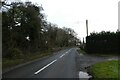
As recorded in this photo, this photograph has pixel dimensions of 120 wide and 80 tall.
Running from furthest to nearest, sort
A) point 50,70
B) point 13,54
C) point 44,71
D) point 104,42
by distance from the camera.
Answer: point 104,42
point 13,54
point 50,70
point 44,71

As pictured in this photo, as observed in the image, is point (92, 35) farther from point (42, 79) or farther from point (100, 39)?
point (42, 79)

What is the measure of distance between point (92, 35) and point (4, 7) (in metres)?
27.8

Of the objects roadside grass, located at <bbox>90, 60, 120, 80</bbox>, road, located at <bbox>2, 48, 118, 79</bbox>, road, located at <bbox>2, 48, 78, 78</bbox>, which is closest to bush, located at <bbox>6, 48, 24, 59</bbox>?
road, located at <bbox>2, 48, 118, 79</bbox>

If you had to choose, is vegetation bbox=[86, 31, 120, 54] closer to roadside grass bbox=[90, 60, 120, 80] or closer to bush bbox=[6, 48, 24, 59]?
bush bbox=[6, 48, 24, 59]

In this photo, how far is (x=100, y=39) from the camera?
48844 millimetres

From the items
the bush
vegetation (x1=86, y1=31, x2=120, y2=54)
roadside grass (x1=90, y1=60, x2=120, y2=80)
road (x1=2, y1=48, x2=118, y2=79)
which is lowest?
road (x1=2, y1=48, x2=118, y2=79)

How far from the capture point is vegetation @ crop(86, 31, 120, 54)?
46.5 m

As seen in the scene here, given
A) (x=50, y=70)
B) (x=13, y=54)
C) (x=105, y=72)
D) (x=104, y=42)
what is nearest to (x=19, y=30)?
(x=13, y=54)

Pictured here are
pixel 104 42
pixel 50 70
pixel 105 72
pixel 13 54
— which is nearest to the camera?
pixel 105 72

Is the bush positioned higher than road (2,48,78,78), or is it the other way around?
the bush

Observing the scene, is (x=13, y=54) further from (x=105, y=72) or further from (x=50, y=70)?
(x=105, y=72)

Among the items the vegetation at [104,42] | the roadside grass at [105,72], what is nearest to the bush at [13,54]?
the vegetation at [104,42]

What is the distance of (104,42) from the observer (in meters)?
47.6

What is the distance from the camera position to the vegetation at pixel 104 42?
46.5 metres
